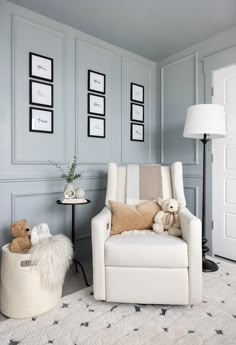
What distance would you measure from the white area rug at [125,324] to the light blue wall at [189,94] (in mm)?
1176

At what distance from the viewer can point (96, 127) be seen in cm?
261

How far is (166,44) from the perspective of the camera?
8.98 feet

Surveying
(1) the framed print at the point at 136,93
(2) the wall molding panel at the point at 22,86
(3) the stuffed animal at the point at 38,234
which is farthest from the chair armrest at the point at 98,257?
(1) the framed print at the point at 136,93

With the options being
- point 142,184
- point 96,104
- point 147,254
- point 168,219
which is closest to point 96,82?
point 96,104

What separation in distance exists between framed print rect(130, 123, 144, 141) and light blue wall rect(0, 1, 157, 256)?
3.0 inches

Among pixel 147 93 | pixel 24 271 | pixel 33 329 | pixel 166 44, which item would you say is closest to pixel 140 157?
pixel 147 93

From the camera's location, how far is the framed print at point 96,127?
101 inches

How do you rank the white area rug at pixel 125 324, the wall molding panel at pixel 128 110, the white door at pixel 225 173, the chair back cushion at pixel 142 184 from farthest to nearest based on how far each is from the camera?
1. the wall molding panel at pixel 128 110
2. the white door at pixel 225 173
3. the chair back cushion at pixel 142 184
4. the white area rug at pixel 125 324

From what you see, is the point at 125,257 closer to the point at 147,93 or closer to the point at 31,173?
the point at 31,173

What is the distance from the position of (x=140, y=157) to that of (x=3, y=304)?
2.10 meters

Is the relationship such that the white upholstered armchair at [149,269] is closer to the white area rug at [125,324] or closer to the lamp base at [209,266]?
the white area rug at [125,324]

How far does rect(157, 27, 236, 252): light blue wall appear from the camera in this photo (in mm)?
2533

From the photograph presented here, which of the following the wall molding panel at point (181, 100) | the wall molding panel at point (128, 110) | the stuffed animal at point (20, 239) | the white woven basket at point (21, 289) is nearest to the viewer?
the white woven basket at point (21, 289)

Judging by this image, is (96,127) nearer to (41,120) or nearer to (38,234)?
(41,120)
